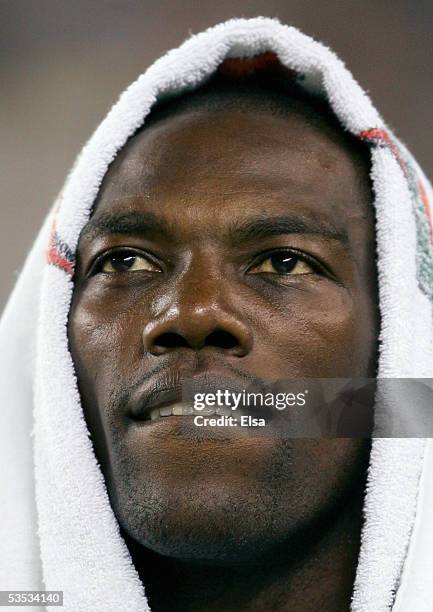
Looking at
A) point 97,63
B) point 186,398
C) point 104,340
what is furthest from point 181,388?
point 97,63

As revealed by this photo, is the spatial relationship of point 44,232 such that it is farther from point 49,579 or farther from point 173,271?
point 49,579

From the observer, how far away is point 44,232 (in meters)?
1.00

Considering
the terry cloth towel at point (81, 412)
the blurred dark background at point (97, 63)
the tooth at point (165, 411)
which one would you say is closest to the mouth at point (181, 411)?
the tooth at point (165, 411)

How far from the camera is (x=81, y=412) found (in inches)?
33.1

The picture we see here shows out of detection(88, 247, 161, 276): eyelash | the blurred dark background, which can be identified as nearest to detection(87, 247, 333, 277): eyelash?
detection(88, 247, 161, 276): eyelash

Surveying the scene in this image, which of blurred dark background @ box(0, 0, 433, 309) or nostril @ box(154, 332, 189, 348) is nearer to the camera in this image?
nostril @ box(154, 332, 189, 348)

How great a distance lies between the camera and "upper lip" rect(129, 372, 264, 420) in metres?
0.72

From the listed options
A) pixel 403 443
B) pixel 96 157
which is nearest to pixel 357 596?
pixel 403 443

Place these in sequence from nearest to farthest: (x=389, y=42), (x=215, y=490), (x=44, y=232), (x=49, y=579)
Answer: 1. (x=215, y=490)
2. (x=49, y=579)
3. (x=44, y=232)
4. (x=389, y=42)

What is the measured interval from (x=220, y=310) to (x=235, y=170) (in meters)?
0.15

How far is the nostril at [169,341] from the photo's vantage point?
747 millimetres

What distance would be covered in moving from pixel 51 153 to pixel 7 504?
2.54 feet

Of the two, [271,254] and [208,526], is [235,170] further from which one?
[208,526]

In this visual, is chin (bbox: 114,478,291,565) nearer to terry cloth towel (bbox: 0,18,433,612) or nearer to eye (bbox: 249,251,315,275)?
terry cloth towel (bbox: 0,18,433,612)
